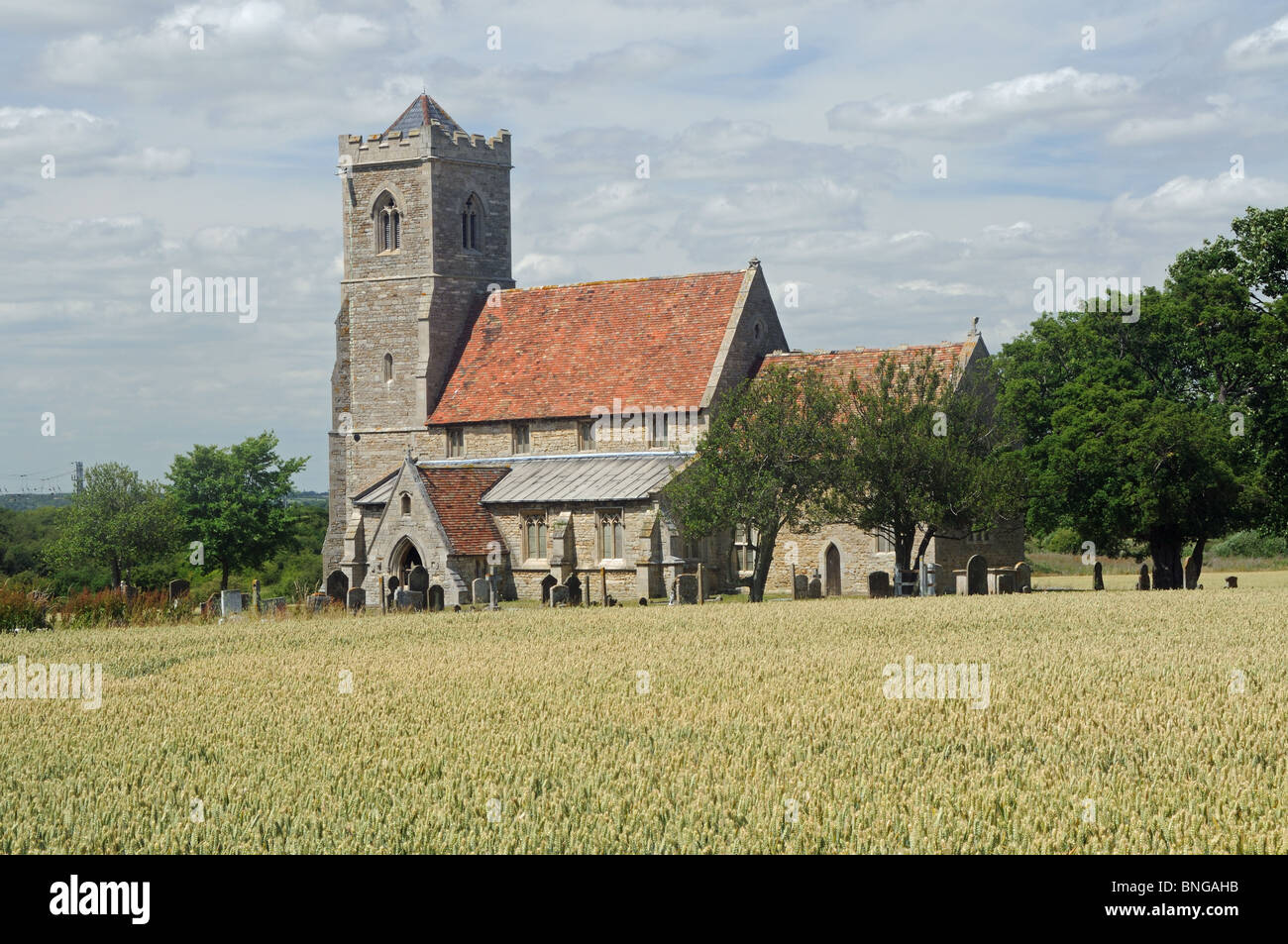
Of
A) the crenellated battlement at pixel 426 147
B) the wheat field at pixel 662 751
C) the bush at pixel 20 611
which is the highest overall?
the crenellated battlement at pixel 426 147

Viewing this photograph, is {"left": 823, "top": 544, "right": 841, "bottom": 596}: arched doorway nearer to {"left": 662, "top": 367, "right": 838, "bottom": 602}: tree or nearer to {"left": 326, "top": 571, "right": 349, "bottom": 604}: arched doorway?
{"left": 662, "top": 367, "right": 838, "bottom": 602}: tree

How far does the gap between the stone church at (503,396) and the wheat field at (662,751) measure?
19.7 m

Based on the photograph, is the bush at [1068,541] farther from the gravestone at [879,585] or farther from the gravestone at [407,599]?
the gravestone at [407,599]

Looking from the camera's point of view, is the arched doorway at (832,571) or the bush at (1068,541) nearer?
the arched doorway at (832,571)

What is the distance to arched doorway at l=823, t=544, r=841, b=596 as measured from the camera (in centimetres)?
4659

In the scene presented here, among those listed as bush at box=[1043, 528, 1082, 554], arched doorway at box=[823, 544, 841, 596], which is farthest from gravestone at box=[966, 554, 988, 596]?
bush at box=[1043, 528, 1082, 554]

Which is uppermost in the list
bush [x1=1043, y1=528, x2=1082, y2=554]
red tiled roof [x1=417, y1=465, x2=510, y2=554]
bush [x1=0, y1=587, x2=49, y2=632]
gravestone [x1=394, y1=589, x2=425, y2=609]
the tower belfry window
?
the tower belfry window

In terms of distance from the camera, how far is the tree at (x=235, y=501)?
2721 inches

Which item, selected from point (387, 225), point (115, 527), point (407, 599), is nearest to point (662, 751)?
point (407, 599)

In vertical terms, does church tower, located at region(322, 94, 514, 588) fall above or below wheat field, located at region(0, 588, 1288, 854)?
above

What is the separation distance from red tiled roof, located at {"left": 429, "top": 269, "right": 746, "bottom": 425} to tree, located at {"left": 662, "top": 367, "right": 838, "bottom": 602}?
22.7ft

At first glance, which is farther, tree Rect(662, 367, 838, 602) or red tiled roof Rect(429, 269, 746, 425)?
red tiled roof Rect(429, 269, 746, 425)

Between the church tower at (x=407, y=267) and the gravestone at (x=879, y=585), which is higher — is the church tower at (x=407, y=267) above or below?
above

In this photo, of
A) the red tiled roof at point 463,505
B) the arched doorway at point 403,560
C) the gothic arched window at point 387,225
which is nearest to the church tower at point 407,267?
the gothic arched window at point 387,225
